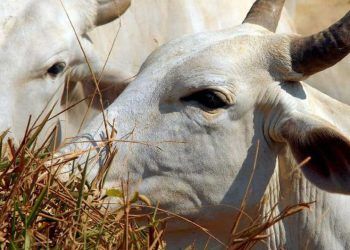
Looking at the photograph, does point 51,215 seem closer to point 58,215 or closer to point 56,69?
point 58,215

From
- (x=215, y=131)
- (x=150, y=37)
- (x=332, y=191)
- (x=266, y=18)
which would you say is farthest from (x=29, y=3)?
(x=332, y=191)

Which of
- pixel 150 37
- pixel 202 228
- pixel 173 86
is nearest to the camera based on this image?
pixel 202 228

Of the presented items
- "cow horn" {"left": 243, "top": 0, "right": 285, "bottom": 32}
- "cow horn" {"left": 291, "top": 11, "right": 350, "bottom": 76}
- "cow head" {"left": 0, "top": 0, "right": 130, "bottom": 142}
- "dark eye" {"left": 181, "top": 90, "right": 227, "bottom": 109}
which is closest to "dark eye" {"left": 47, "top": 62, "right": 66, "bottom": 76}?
"cow head" {"left": 0, "top": 0, "right": 130, "bottom": 142}

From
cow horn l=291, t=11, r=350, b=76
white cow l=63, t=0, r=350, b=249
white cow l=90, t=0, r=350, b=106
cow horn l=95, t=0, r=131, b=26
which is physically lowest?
white cow l=90, t=0, r=350, b=106

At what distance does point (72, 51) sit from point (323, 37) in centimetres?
245

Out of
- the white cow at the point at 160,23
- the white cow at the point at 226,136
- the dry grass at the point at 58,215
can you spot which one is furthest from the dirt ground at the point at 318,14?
the dry grass at the point at 58,215

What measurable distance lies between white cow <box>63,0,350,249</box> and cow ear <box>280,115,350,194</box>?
0.13 m

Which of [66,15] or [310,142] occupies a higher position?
[310,142]

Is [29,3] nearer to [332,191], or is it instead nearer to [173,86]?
[173,86]

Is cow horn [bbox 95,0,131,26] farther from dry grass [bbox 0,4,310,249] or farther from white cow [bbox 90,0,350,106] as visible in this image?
dry grass [bbox 0,4,310,249]

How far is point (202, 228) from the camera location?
16.1 feet

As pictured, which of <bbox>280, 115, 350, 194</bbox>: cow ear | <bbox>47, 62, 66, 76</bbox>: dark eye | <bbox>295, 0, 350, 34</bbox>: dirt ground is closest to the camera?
<bbox>280, 115, 350, 194</bbox>: cow ear

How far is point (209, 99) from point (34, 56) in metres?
2.05

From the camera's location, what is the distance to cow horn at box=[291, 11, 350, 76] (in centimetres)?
509
